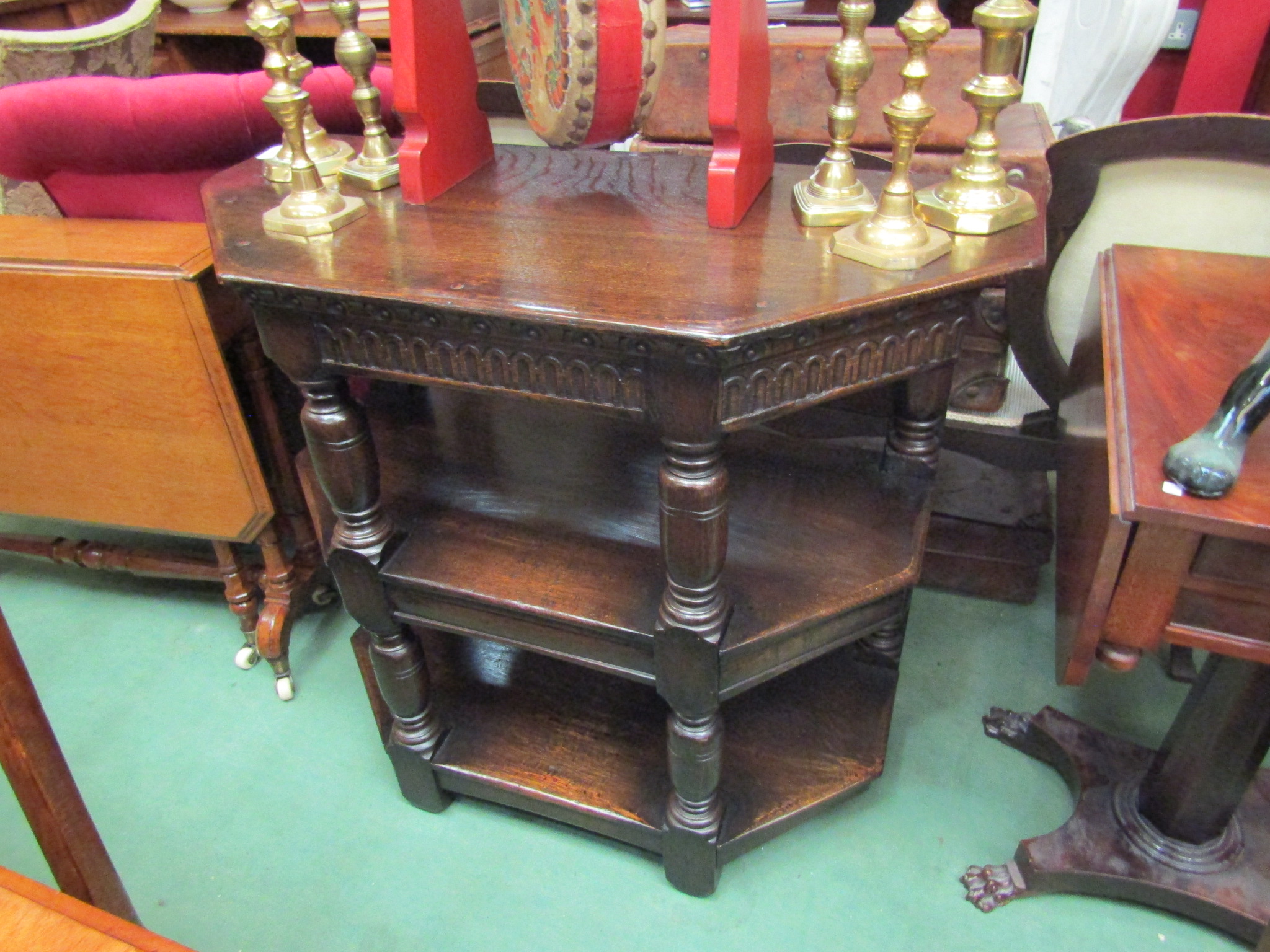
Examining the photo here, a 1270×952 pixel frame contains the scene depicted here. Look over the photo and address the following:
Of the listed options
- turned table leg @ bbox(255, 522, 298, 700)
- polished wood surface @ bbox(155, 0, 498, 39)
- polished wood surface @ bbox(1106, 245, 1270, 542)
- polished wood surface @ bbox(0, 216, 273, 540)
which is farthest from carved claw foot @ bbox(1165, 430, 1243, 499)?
polished wood surface @ bbox(155, 0, 498, 39)

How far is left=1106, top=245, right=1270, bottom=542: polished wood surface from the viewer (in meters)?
0.69

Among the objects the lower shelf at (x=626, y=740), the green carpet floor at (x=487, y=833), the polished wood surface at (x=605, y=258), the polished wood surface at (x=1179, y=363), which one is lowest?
the green carpet floor at (x=487, y=833)

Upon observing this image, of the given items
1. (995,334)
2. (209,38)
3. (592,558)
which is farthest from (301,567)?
(209,38)

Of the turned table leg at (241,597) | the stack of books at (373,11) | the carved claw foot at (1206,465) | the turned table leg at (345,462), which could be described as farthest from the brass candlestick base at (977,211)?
the stack of books at (373,11)

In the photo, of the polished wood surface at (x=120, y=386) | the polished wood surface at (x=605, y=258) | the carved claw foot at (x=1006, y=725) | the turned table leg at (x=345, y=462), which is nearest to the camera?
the polished wood surface at (x=605, y=258)

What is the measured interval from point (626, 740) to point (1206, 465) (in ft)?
2.95

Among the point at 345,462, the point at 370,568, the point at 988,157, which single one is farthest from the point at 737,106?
the point at 370,568

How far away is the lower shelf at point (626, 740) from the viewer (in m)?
1.25

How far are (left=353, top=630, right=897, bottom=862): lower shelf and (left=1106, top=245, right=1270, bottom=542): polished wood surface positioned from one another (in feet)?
2.26

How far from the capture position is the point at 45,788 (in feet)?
2.67

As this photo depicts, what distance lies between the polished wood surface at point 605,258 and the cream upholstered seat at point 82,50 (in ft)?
3.24

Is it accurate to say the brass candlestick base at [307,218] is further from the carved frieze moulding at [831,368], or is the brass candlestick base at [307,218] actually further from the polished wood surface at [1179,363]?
the polished wood surface at [1179,363]

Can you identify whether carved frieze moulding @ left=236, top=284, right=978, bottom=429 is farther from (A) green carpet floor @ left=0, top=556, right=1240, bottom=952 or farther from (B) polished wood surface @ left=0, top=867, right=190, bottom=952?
(A) green carpet floor @ left=0, top=556, right=1240, bottom=952

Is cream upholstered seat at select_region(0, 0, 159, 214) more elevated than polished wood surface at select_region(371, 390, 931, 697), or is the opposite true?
cream upholstered seat at select_region(0, 0, 159, 214)
